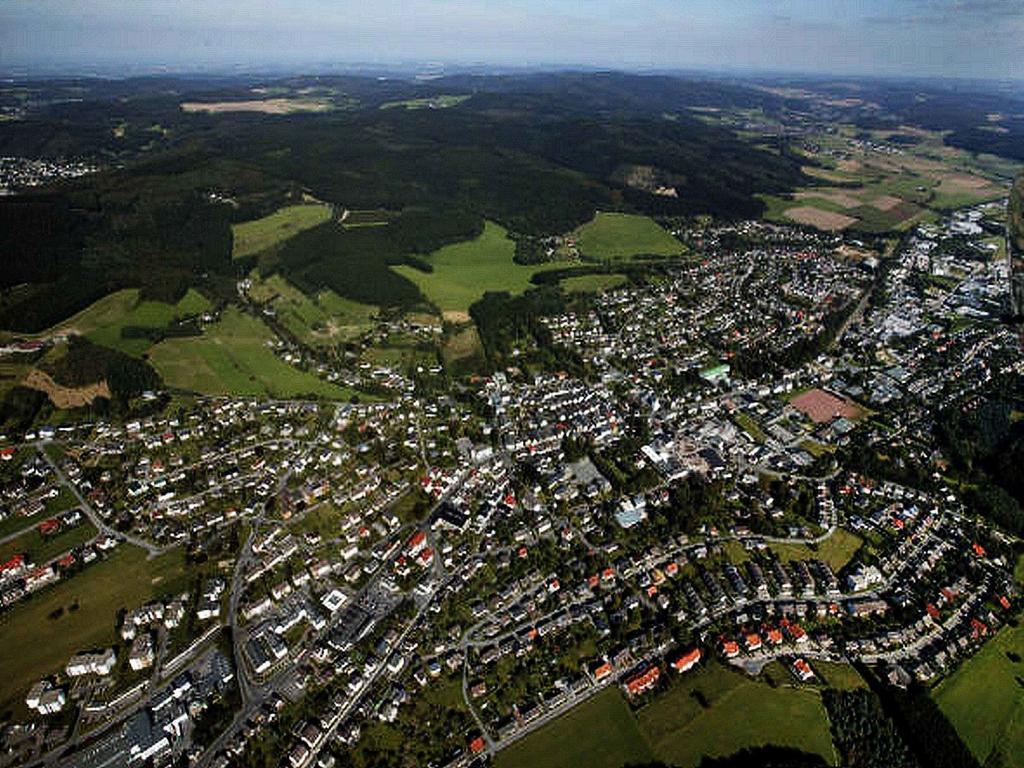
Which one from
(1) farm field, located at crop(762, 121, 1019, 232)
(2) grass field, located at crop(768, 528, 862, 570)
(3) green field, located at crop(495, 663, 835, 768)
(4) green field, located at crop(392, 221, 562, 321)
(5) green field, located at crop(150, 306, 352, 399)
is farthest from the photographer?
(1) farm field, located at crop(762, 121, 1019, 232)

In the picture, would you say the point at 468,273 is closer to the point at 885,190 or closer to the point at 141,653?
the point at 141,653

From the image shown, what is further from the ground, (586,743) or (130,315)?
(130,315)

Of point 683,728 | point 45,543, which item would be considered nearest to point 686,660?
point 683,728

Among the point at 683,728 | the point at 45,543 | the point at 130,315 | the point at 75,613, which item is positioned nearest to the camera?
the point at 683,728

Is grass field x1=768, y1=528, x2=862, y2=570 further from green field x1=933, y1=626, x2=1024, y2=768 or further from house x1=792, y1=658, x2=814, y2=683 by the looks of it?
house x1=792, y1=658, x2=814, y2=683

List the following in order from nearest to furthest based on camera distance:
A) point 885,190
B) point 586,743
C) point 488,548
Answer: point 586,743 → point 488,548 → point 885,190

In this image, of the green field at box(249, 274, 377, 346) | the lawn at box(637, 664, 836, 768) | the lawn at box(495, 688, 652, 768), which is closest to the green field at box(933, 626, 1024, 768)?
the lawn at box(637, 664, 836, 768)

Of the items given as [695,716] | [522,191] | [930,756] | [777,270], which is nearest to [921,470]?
Result: [930,756]
